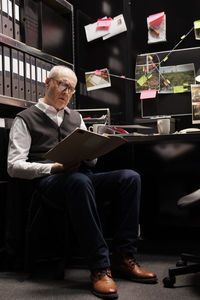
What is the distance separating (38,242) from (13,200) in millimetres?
383

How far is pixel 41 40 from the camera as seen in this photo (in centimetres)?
219

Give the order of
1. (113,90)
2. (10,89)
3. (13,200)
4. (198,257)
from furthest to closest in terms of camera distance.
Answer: (113,90), (10,89), (13,200), (198,257)

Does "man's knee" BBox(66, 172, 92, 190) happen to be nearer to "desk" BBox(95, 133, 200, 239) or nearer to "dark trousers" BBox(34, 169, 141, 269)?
"dark trousers" BBox(34, 169, 141, 269)

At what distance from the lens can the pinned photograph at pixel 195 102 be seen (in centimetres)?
227

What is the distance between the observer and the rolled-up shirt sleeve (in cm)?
160

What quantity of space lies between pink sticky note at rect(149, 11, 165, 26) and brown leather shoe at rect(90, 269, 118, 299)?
170 cm

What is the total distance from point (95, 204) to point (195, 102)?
1151 mm

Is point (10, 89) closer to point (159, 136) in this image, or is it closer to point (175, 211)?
point (159, 136)

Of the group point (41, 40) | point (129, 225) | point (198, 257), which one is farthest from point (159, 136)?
point (41, 40)

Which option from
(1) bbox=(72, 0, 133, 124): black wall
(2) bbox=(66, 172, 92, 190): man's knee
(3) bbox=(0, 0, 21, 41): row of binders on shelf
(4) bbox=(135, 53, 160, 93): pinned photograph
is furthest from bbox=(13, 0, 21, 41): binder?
(2) bbox=(66, 172, 92, 190): man's knee

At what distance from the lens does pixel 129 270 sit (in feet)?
5.10

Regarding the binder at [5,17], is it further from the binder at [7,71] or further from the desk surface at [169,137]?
the desk surface at [169,137]

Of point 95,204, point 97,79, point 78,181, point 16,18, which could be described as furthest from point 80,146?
point 97,79

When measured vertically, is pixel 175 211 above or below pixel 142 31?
below
